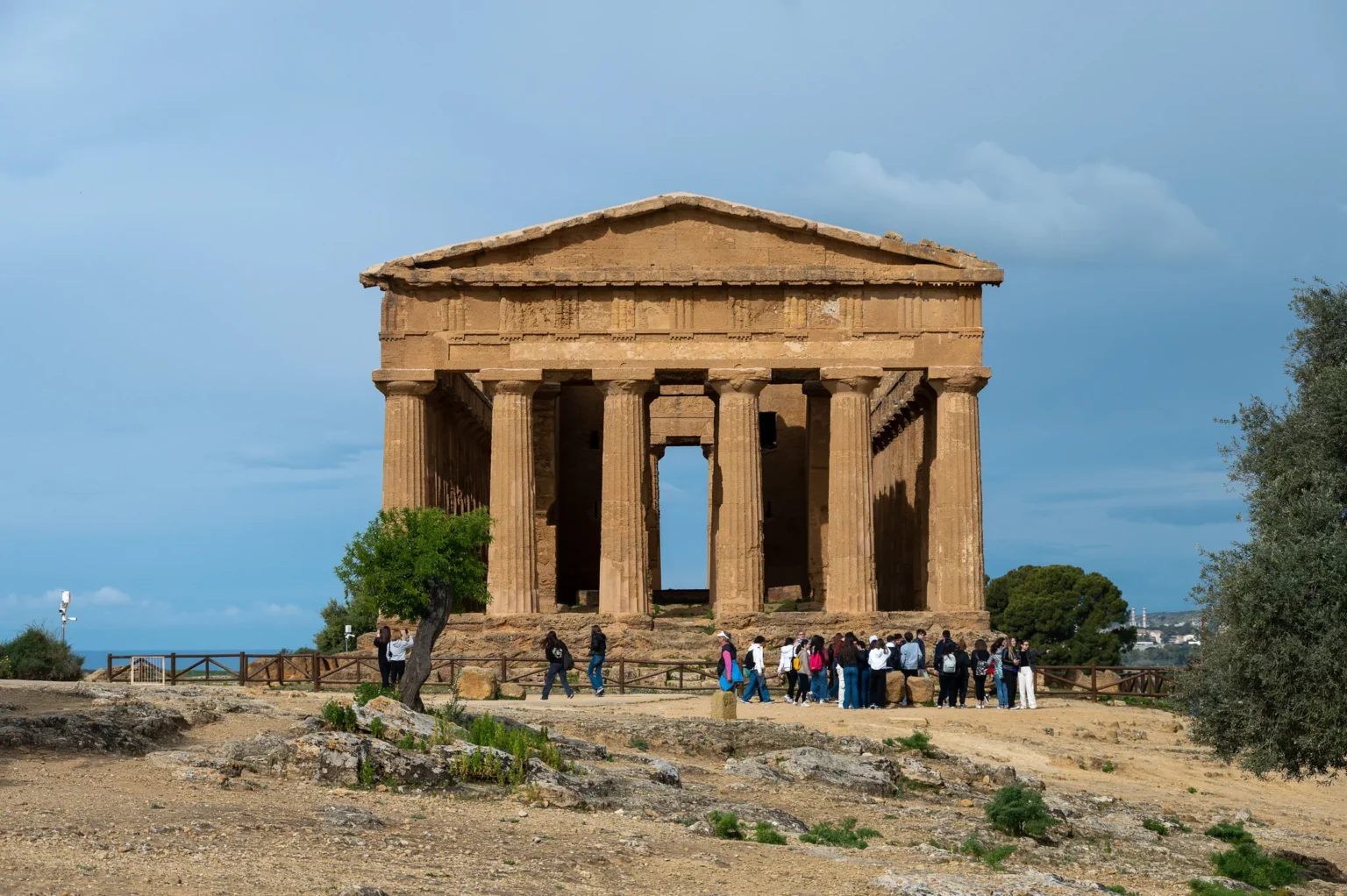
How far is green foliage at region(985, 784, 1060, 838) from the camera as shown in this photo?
882 inches

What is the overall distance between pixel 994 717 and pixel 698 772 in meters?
11.3

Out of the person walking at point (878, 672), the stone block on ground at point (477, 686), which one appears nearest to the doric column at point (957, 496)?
the person walking at point (878, 672)

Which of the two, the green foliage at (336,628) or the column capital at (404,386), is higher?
the column capital at (404,386)

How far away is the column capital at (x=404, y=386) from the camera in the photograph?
45.7 metres

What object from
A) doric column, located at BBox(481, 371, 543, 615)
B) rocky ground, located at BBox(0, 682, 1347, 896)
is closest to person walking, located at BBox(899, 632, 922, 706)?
rocky ground, located at BBox(0, 682, 1347, 896)

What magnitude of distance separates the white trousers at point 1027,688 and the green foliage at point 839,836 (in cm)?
1605

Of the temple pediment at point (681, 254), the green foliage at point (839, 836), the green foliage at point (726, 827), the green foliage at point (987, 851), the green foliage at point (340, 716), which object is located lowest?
the green foliage at point (987, 851)

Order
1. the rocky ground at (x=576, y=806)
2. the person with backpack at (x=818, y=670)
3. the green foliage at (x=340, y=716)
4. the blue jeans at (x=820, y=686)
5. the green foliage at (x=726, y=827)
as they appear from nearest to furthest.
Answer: the rocky ground at (x=576, y=806)
the green foliage at (x=726, y=827)
the green foliage at (x=340, y=716)
the person with backpack at (x=818, y=670)
the blue jeans at (x=820, y=686)

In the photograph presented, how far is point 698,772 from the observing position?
2581 centimetres

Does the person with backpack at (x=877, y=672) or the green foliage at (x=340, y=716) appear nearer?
the green foliage at (x=340, y=716)

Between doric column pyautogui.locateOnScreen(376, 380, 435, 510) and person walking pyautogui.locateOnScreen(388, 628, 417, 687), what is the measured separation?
1164 centimetres

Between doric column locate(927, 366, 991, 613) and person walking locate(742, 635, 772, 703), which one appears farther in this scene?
doric column locate(927, 366, 991, 613)

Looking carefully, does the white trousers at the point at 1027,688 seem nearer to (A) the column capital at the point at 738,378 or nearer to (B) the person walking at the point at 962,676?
(B) the person walking at the point at 962,676

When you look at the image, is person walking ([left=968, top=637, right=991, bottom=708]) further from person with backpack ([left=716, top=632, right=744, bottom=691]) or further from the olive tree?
the olive tree
